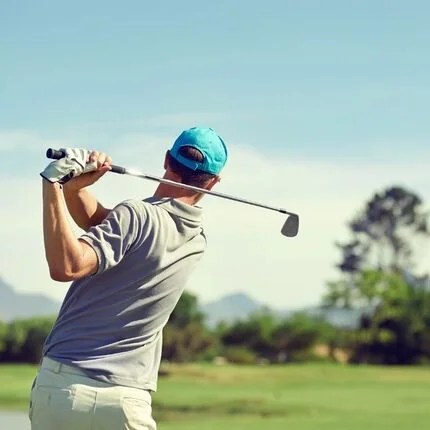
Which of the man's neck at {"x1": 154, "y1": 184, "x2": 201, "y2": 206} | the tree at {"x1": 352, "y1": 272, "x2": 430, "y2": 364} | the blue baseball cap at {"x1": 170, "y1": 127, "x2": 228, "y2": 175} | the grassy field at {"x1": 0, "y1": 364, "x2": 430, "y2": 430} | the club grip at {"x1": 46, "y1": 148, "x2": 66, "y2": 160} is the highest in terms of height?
the tree at {"x1": 352, "y1": 272, "x2": 430, "y2": 364}

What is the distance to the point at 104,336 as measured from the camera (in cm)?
391

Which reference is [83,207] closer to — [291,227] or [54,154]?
[54,154]

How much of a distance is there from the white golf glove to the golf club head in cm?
137

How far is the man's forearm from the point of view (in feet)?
13.6

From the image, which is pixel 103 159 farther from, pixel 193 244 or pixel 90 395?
pixel 90 395

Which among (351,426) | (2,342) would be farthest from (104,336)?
(2,342)

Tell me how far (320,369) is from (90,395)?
29.5 metres

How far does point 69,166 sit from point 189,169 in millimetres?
566

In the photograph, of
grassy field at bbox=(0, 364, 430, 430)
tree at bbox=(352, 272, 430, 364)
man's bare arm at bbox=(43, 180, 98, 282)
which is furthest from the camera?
tree at bbox=(352, 272, 430, 364)

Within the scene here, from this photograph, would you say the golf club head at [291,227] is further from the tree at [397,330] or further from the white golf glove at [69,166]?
the tree at [397,330]

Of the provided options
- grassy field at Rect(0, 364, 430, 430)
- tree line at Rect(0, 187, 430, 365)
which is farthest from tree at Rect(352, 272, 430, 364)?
Answer: grassy field at Rect(0, 364, 430, 430)

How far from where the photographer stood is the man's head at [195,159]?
13.5 feet

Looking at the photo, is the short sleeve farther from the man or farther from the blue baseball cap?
the blue baseball cap

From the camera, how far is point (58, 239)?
11.7 feet
